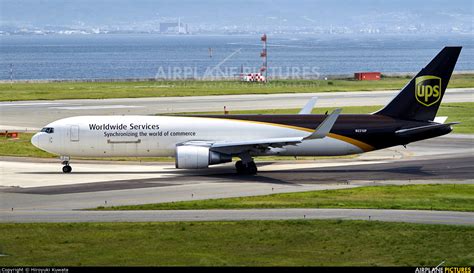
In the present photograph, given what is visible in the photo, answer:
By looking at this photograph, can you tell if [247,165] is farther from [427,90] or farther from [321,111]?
[321,111]

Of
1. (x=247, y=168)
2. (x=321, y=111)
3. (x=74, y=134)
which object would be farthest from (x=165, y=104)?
(x=247, y=168)

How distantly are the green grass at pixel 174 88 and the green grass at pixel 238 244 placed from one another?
76.0m

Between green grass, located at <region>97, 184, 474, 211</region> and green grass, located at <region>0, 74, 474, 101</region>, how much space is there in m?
67.6

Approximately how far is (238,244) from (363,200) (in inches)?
485

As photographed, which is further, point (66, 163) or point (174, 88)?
point (174, 88)

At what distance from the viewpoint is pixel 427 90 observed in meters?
58.4

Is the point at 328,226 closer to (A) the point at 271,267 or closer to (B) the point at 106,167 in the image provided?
(A) the point at 271,267

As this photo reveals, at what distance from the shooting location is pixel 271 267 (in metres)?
30.6

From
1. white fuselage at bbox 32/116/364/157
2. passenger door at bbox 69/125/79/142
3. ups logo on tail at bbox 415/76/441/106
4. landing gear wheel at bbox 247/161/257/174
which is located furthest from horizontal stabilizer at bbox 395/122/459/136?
passenger door at bbox 69/125/79/142

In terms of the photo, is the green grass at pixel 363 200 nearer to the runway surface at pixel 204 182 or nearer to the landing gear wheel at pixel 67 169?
the runway surface at pixel 204 182

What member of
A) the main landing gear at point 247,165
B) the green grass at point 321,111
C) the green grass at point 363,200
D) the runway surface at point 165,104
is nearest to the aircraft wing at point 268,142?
the main landing gear at point 247,165

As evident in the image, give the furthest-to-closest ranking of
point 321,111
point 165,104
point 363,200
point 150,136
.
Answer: point 165,104 → point 321,111 → point 150,136 → point 363,200

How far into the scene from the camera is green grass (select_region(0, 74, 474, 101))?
383 feet

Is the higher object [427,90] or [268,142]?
[427,90]
